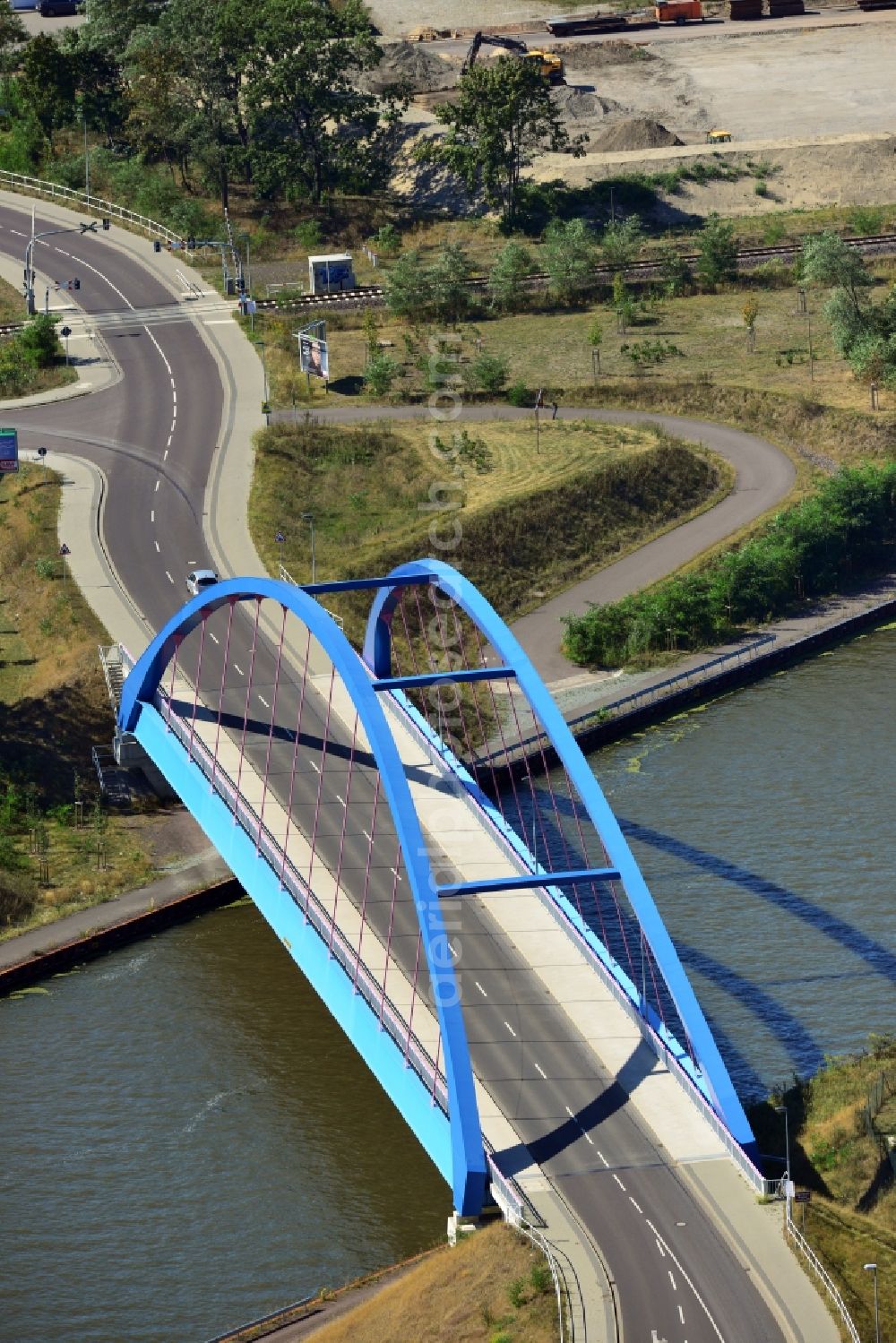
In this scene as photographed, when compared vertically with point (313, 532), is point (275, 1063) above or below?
below

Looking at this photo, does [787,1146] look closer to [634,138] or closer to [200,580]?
[200,580]

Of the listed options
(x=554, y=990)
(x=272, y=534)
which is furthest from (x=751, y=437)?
(x=554, y=990)

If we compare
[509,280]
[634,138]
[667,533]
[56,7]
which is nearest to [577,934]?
[667,533]

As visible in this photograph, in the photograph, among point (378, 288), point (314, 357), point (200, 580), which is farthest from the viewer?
point (378, 288)

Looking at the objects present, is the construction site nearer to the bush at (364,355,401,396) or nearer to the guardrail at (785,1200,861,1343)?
the bush at (364,355,401,396)

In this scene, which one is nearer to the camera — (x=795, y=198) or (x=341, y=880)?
(x=341, y=880)

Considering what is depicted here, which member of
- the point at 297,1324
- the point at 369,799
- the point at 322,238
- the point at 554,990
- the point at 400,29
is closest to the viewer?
the point at 297,1324

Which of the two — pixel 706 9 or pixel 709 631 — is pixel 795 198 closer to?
pixel 706 9
